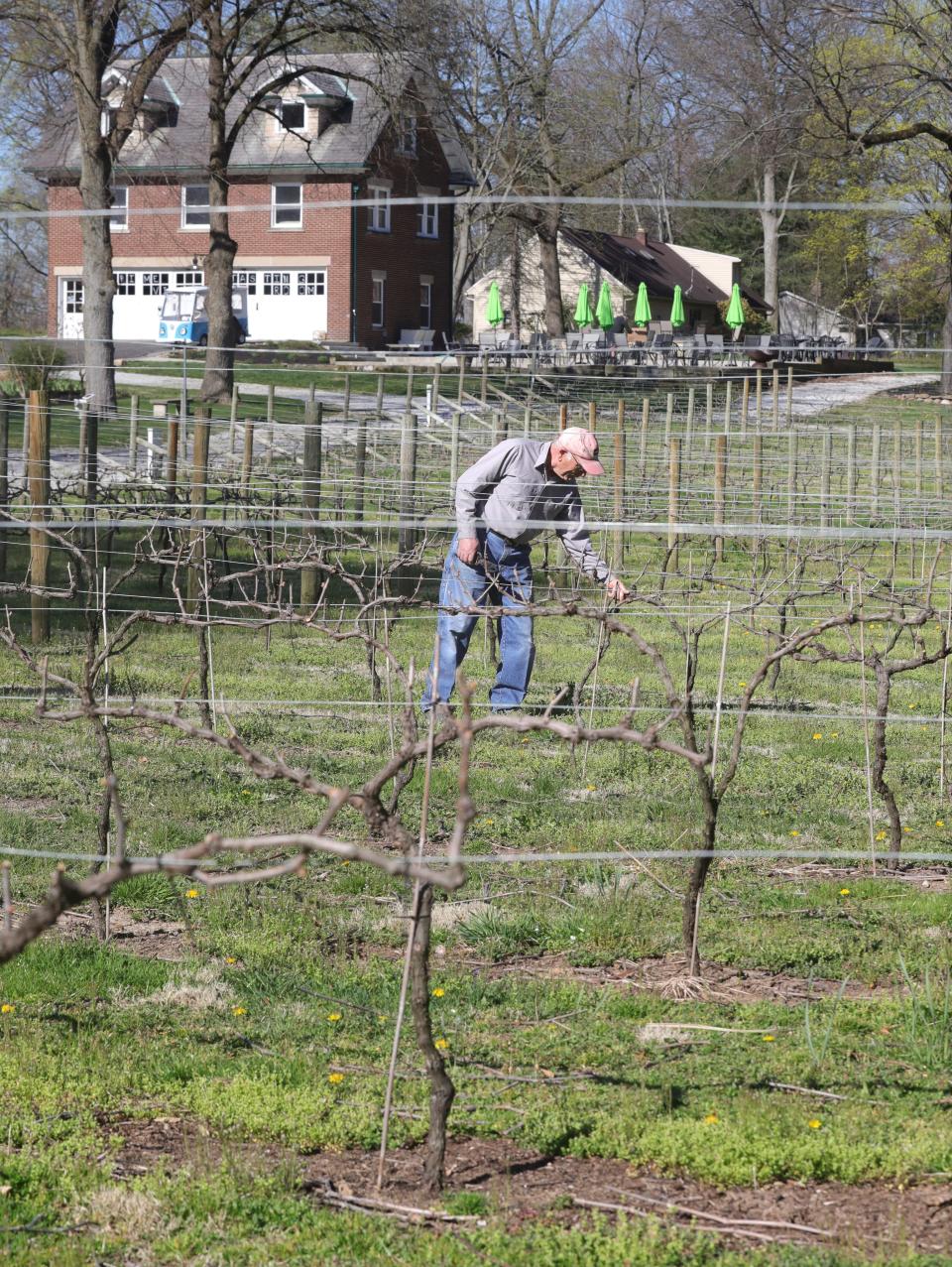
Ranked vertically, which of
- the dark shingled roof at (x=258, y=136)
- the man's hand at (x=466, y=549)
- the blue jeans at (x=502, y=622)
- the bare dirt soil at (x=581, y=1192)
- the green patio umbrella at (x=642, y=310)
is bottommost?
the bare dirt soil at (x=581, y=1192)

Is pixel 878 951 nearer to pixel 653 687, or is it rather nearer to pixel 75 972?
pixel 75 972

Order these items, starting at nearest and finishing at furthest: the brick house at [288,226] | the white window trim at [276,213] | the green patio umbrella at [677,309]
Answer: the green patio umbrella at [677,309]
the brick house at [288,226]
the white window trim at [276,213]

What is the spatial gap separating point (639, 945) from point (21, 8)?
67.5 ft

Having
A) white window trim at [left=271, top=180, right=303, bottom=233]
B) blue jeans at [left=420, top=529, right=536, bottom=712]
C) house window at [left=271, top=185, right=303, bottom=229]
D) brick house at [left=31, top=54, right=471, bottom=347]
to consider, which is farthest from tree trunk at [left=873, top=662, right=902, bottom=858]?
house window at [left=271, top=185, right=303, bottom=229]

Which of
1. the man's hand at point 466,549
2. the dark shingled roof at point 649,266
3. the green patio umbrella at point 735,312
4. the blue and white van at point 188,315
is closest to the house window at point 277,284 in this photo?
the blue and white van at point 188,315

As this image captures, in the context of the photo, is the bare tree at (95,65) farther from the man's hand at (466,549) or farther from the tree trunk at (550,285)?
the tree trunk at (550,285)

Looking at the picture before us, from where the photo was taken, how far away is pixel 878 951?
5031 millimetres

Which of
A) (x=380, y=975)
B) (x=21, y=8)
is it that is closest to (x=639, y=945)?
(x=380, y=975)

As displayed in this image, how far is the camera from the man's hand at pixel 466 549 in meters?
7.37

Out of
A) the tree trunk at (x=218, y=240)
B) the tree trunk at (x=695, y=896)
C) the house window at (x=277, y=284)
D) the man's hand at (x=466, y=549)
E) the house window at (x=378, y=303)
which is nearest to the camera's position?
the tree trunk at (x=695, y=896)

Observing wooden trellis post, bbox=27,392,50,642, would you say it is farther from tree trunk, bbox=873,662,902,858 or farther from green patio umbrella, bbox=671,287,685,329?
green patio umbrella, bbox=671,287,685,329

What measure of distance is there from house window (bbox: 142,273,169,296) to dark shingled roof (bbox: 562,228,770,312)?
10.1m

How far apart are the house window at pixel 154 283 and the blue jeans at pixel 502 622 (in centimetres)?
3432

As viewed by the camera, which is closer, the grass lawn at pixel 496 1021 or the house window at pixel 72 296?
the grass lawn at pixel 496 1021
